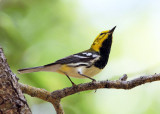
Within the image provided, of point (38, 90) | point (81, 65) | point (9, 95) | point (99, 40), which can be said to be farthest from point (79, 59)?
point (9, 95)

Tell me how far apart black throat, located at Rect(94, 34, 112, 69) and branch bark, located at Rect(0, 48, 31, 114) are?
1.52m

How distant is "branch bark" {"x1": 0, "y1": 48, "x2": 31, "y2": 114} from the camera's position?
1.65m

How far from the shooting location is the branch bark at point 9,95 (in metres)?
1.65

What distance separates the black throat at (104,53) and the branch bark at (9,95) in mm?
1519

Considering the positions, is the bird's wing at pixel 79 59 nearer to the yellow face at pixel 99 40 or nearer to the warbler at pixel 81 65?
the warbler at pixel 81 65

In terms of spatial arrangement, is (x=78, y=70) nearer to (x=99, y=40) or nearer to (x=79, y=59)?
(x=79, y=59)

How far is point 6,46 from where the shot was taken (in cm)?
298

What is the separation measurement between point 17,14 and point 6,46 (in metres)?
0.45

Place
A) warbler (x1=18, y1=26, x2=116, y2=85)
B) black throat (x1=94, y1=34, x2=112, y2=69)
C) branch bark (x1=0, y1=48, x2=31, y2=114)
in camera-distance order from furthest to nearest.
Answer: black throat (x1=94, y1=34, x2=112, y2=69) → warbler (x1=18, y1=26, x2=116, y2=85) → branch bark (x1=0, y1=48, x2=31, y2=114)

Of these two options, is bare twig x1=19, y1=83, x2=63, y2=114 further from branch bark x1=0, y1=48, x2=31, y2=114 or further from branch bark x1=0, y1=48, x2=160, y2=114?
branch bark x1=0, y1=48, x2=31, y2=114

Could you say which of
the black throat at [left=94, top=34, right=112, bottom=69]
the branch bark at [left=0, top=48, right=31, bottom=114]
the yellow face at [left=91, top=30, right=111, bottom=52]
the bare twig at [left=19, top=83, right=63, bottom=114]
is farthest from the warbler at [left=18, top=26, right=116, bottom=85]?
the branch bark at [left=0, top=48, right=31, bottom=114]

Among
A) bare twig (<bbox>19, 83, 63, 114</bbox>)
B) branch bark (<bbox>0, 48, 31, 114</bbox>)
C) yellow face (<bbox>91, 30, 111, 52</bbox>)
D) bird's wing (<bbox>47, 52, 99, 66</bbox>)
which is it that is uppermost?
yellow face (<bbox>91, 30, 111, 52</bbox>)

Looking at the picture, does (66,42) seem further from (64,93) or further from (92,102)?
(64,93)

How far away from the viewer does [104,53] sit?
3.50 metres
